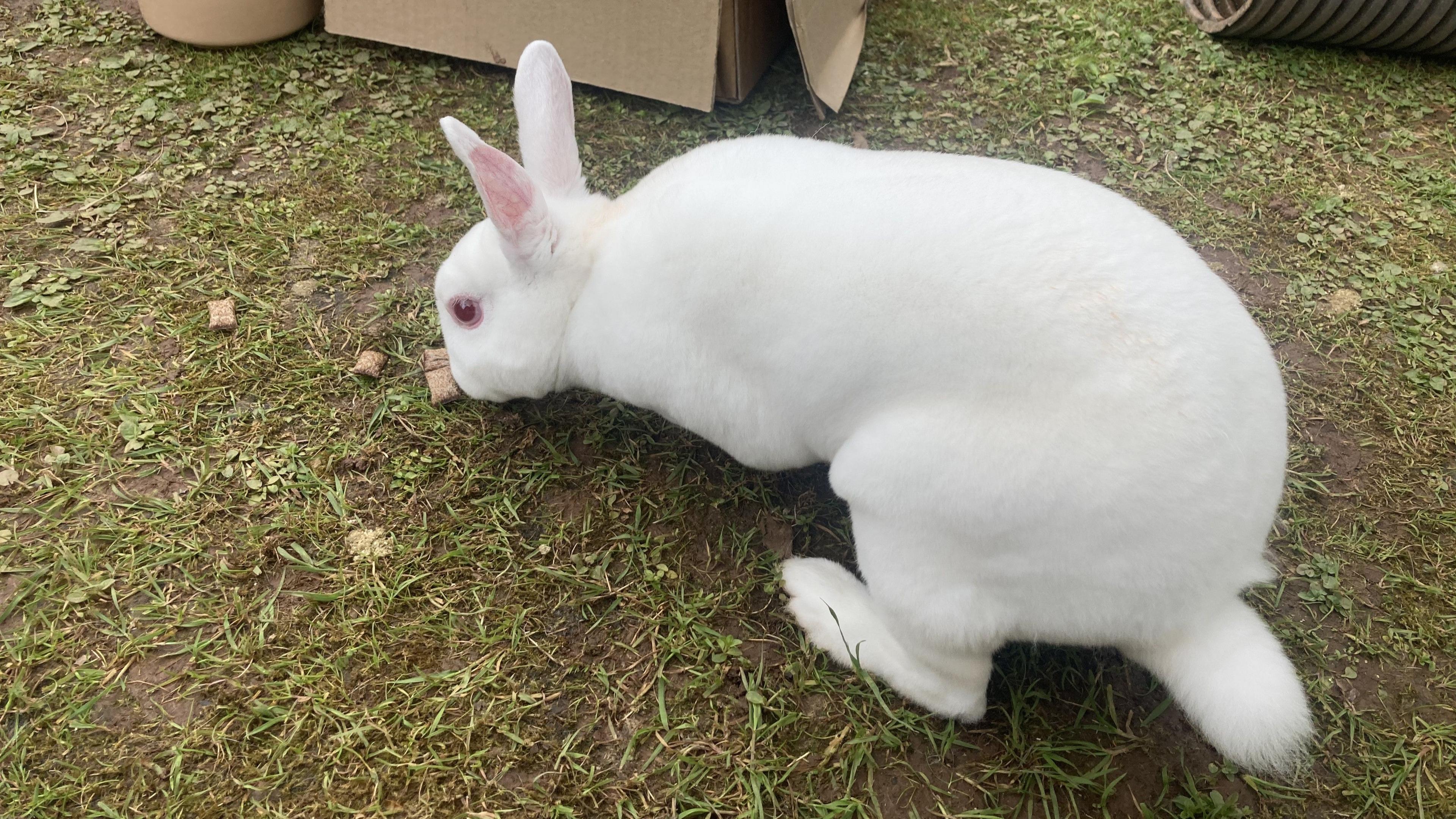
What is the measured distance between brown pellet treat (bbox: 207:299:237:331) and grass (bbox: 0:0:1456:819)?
32 mm

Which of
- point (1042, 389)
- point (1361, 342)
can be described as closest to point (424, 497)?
point (1042, 389)

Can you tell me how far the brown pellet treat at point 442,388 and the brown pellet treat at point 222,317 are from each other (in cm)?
64

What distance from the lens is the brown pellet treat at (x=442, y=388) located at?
2.42m

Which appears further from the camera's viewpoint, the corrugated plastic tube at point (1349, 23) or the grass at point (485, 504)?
the corrugated plastic tube at point (1349, 23)

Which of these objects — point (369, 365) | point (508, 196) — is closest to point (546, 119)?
point (508, 196)

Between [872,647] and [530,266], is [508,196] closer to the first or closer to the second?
[530,266]

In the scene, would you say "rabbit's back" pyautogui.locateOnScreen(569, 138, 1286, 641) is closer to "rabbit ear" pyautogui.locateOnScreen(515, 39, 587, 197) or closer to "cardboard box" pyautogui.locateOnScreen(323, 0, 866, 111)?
"rabbit ear" pyautogui.locateOnScreen(515, 39, 587, 197)

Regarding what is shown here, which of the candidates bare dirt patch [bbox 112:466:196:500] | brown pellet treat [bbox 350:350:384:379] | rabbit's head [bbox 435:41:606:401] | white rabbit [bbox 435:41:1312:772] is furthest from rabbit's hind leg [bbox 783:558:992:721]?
bare dirt patch [bbox 112:466:196:500]

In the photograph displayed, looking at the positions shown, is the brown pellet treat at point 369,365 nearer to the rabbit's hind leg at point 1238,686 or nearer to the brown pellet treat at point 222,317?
the brown pellet treat at point 222,317

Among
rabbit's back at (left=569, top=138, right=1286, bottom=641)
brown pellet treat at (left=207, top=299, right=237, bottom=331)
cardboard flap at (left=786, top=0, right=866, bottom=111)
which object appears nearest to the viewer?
rabbit's back at (left=569, top=138, right=1286, bottom=641)

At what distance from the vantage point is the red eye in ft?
7.15

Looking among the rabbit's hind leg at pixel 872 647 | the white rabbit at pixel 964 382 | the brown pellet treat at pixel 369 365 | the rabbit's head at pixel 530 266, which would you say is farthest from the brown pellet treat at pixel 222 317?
the rabbit's hind leg at pixel 872 647

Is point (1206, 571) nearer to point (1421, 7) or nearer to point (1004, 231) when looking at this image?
point (1004, 231)

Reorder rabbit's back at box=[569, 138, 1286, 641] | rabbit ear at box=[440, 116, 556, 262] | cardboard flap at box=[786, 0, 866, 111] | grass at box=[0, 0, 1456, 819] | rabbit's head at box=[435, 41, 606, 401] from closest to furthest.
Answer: rabbit's back at box=[569, 138, 1286, 641] < rabbit ear at box=[440, 116, 556, 262] < grass at box=[0, 0, 1456, 819] < rabbit's head at box=[435, 41, 606, 401] < cardboard flap at box=[786, 0, 866, 111]
